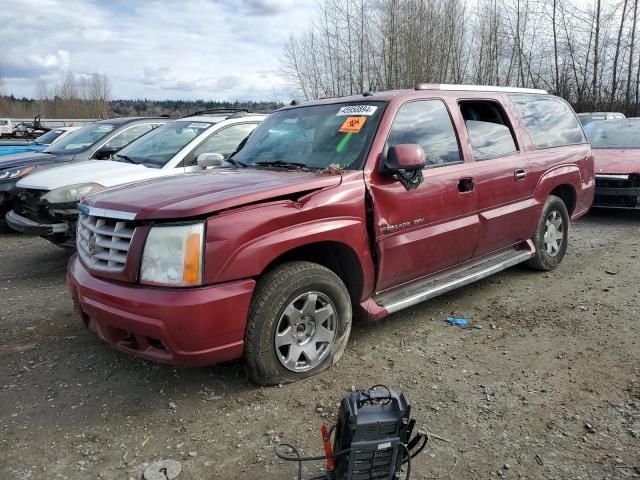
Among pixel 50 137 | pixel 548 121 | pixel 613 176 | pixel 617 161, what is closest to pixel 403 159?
pixel 548 121

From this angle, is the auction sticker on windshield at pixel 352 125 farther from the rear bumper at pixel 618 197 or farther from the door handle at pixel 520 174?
the rear bumper at pixel 618 197

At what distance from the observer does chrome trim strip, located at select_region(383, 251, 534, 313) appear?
146 inches

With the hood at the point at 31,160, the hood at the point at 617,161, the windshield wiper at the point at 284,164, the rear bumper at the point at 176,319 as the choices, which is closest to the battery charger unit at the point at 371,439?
the rear bumper at the point at 176,319

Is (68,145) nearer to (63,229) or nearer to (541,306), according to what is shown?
(63,229)

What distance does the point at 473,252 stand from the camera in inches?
176

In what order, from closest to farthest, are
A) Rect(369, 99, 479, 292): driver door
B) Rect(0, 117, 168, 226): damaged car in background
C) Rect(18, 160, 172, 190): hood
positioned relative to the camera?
Rect(369, 99, 479, 292): driver door < Rect(18, 160, 172, 190): hood < Rect(0, 117, 168, 226): damaged car in background

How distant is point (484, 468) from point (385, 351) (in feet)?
4.41

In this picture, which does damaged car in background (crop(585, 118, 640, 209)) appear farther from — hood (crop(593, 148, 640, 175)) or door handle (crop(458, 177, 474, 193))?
door handle (crop(458, 177, 474, 193))

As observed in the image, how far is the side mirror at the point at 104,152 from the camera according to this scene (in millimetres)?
7270

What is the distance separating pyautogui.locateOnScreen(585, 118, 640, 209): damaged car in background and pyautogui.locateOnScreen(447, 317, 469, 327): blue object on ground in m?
5.23

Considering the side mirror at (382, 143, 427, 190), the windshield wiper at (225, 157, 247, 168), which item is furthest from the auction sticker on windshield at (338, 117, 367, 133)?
the windshield wiper at (225, 157, 247, 168)

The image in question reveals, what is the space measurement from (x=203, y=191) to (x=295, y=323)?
974 millimetres

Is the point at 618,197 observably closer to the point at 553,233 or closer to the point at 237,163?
the point at 553,233

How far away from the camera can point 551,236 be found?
553 centimetres
